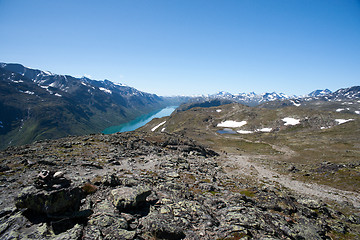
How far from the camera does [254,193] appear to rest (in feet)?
82.9

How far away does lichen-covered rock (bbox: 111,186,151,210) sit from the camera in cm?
1428

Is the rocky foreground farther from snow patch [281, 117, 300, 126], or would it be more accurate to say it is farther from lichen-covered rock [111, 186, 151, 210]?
snow patch [281, 117, 300, 126]

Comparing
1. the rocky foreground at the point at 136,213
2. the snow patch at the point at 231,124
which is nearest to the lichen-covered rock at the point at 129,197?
the rocky foreground at the point at 136,213

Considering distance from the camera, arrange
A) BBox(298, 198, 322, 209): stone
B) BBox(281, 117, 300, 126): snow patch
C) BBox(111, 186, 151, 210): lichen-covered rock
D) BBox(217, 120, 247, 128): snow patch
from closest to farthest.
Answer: BBox(111, 186, 151, 210): lichen-covered rock < BBox(298, 198, 322, 209): stone < BBox(281, 117, 300, 126): snow patch < BBox(217, 120, 247, 128): snow patch

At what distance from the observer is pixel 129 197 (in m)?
14.7

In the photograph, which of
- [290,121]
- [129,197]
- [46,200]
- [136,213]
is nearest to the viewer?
[46,200]

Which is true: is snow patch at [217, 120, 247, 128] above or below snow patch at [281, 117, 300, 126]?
below

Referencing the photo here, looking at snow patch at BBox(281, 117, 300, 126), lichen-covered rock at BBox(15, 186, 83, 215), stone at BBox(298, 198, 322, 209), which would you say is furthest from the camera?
snow patch at BBox(281, 117, 300, 126)

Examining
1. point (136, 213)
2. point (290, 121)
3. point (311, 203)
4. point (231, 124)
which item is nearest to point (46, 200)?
point (136, 213)

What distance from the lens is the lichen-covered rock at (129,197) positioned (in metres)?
14.3

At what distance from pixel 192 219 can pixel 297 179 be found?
138 feet

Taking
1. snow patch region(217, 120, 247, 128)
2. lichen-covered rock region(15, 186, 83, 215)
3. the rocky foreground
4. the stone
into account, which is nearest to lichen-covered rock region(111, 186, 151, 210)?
the rocky foreground

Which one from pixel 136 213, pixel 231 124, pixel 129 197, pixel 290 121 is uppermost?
pixel 129 197

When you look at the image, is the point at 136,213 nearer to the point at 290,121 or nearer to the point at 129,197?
the point at 129,197
